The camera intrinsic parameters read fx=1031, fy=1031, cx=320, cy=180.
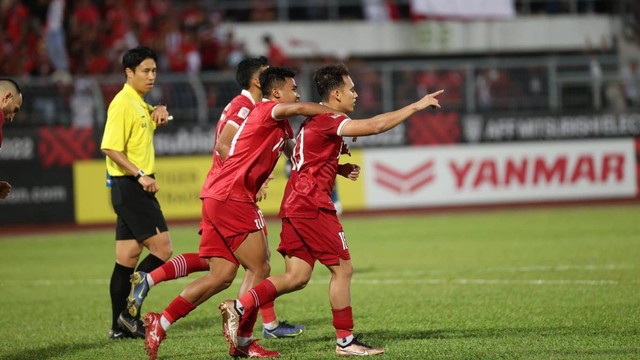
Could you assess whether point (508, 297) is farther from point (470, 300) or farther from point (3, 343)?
point (3, 343)

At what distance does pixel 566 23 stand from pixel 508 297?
64.8ft

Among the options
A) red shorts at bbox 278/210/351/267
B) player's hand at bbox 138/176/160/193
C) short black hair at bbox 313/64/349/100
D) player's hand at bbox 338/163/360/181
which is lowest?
red shorts at bbox 278/210/351/267

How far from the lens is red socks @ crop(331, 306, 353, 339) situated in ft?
25.5

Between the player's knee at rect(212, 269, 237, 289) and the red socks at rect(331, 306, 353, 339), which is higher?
the player's knee at rect(212, 269, 237, 289)

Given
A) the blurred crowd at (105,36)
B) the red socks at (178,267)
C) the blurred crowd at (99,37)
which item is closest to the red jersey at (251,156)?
the red socks at (178,267)

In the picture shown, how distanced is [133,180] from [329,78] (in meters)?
2.38

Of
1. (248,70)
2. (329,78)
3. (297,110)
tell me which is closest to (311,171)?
(297,110)

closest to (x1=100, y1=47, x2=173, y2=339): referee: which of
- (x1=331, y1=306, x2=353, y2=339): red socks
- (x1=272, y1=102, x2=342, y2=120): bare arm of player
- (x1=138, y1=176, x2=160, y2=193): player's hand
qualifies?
(x1=138, y1=176, x2=160, y2=193): player's hand

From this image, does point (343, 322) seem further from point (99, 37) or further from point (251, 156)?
point (99, 37)

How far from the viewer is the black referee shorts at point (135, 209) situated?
9.28 meters

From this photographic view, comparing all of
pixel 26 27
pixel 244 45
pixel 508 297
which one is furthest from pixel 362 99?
pixel 508 297

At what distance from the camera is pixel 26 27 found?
927 inches

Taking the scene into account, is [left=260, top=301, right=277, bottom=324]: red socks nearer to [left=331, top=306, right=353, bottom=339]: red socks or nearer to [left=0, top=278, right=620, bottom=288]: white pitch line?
[left=331, top=306, right=353, bottom=339]: red socks

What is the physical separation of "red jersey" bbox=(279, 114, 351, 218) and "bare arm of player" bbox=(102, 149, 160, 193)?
56.0 inches
